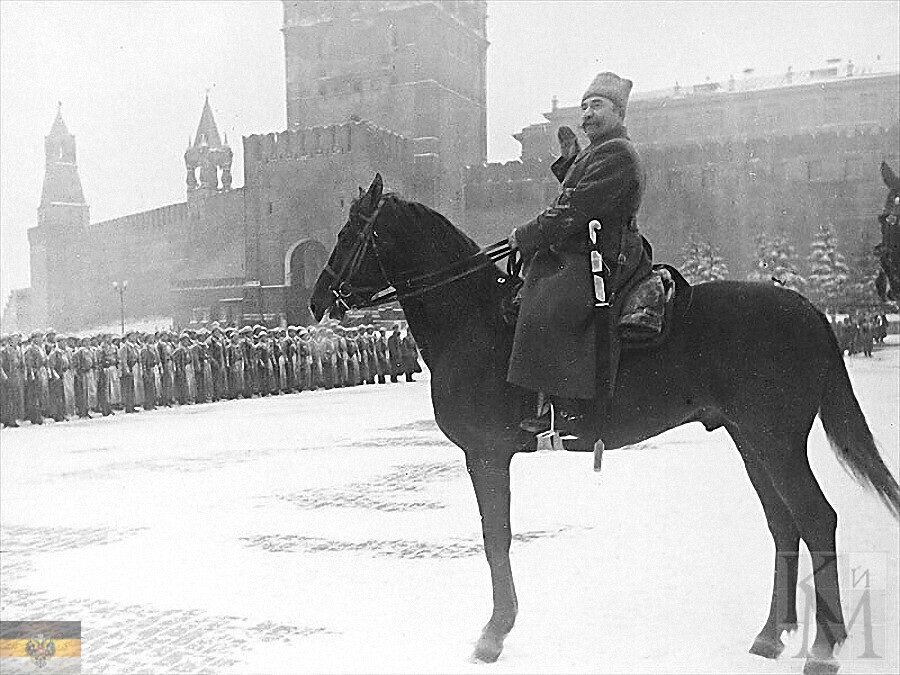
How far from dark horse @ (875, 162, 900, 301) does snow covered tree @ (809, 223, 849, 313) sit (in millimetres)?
547

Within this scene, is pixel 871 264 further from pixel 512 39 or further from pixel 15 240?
pixel 15 240

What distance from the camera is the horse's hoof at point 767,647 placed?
114 inches

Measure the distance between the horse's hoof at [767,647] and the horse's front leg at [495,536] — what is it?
2.52 feet

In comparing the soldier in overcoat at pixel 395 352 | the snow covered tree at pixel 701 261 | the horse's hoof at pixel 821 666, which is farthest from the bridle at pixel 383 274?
the soldier in overcoat at pixel 395 352

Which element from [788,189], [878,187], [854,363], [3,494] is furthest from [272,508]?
[878,187]

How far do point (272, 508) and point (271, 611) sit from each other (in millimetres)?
1252

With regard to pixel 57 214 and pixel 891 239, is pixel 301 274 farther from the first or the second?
pixel 891 239

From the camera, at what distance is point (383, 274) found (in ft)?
9.50

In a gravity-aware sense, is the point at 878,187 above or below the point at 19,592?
above

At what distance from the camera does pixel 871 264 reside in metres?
5.41

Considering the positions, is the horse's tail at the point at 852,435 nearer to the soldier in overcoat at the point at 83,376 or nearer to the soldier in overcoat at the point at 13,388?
the soldier in overcoat at the point at 13,388

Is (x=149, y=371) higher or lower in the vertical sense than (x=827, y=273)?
lower

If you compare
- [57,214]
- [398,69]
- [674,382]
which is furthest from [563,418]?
[57,214]

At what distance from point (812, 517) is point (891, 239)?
2.10 metres
